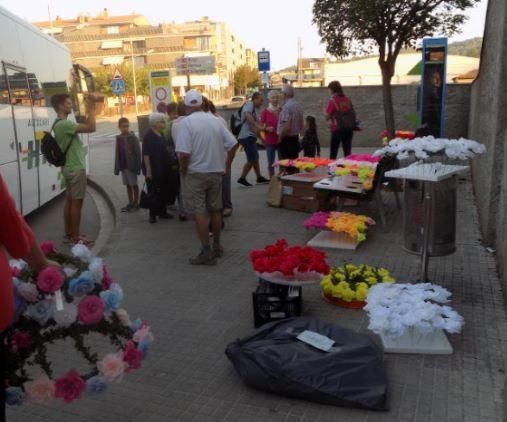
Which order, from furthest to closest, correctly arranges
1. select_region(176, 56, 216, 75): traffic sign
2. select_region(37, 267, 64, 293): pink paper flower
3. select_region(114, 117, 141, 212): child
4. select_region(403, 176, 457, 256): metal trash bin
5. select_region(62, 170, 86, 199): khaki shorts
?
1. select_region(176, 56, 216, 75): traffic sign
2. select_region(114, 117, 141, 212): child
3. select_region(62, 170, 86, 199): khaki shorts
4. select_region(403, 176, 457, 256): metal trash bin
5. select_region(37, 267, 64, 293): pink paper flower

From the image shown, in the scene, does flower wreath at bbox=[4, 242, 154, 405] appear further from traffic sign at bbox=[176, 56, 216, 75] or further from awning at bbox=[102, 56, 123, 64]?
awning at bbox=[102, 56, 123, 64]

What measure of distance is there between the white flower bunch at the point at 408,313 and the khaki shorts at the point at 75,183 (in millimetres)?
4127

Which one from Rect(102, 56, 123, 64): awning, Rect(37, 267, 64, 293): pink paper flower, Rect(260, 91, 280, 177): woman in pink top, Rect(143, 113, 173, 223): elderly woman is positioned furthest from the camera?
Rect(102, 56, 123, 64): awning

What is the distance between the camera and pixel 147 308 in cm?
452

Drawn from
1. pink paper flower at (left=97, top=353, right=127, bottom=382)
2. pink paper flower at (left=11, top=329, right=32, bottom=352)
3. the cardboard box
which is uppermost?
pink paper flower at (left=11, top=329, right=32, bottom=352)

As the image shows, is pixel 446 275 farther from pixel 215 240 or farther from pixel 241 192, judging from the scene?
pixel 241 192

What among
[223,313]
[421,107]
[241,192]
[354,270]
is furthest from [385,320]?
[421,107]

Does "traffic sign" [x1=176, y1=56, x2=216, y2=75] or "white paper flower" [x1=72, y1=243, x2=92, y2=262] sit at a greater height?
"traffic sign" [x1=176, y1=56, x2=216, y2=75]

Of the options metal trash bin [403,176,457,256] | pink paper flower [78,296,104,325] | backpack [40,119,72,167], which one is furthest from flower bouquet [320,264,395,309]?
backpack [40,119,72,167]

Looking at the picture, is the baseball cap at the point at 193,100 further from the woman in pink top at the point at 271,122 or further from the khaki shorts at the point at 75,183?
the woman in pink top at the point at 271,122

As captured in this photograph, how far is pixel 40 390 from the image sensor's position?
7.88 ft

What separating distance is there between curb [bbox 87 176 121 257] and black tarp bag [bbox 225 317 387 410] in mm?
3602

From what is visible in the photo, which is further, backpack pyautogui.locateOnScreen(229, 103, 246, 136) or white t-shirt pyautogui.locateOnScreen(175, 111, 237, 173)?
backpack pyautogui.locateOnScreen(229, 103, 246, 136)

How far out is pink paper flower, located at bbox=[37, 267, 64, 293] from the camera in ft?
7.18
